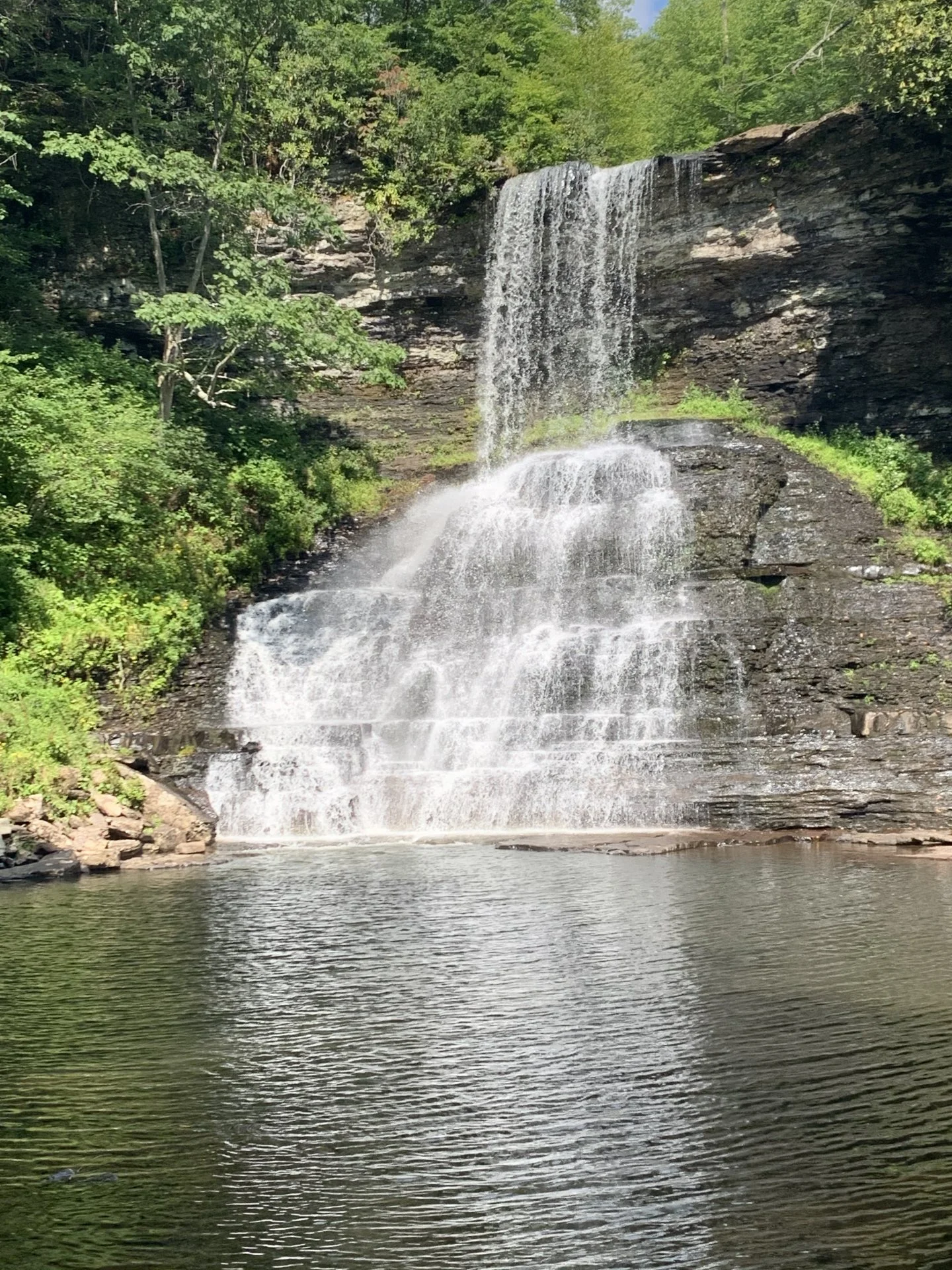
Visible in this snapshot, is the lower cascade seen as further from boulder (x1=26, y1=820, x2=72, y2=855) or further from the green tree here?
the green tree

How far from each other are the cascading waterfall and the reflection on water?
20.9 ft

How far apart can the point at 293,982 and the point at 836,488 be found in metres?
18.8

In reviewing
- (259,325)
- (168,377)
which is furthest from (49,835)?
(168,377)

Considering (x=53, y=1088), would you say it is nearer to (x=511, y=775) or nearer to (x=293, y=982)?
(x=293, y=982)

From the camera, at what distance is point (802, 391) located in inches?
1222

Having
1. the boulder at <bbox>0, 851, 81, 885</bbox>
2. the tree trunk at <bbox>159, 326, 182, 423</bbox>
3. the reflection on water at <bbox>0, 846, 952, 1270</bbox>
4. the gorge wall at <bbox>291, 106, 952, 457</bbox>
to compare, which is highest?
the gorge wall at <bbox>291, 106, 952, 457</bbox>

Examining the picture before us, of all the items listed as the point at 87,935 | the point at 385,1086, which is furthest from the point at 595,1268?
the point at 87,935

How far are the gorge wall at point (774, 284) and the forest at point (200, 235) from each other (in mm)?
1180

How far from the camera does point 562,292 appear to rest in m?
32.9

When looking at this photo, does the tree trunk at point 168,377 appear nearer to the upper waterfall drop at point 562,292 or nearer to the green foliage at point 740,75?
the upper waterfall drop at point 562,292

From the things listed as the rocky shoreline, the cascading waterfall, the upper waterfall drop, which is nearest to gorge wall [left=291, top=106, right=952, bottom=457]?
the upper waterfall drop

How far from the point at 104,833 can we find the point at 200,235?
57.9 feet

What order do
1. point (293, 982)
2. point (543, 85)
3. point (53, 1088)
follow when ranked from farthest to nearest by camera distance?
point (543, 85), point (293, 982), point (53, 1088)

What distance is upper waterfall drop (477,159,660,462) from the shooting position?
3225 centimetres
